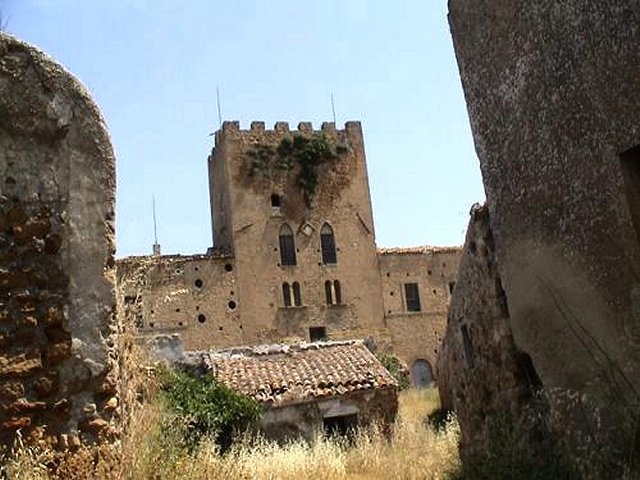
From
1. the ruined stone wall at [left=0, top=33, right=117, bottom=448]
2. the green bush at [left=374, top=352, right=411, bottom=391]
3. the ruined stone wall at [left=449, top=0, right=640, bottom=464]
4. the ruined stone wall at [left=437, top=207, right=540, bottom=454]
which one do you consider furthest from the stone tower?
the ruined stone wall at [left=0, top=33, right=117, bottom=448]

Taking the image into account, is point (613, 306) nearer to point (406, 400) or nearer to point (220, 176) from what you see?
point (406, 400)

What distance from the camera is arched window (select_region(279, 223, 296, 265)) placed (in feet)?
109

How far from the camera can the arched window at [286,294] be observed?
107ft

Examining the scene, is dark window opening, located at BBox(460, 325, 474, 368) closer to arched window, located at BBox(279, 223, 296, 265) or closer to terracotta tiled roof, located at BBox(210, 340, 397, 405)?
terracotta tiled roof, located at BBox(210, 340, 397, 405)

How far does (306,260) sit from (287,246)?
43.0 inches

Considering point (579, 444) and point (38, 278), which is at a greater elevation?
point (38, 278)

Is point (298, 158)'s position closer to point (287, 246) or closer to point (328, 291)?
point (287, 246)

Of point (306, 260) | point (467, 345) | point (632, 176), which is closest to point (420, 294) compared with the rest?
point (306, 260)

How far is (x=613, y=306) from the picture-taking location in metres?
4.53

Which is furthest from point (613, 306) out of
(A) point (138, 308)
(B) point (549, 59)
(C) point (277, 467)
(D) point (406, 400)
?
(D) point (406, 400)

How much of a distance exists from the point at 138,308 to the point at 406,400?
598 inches

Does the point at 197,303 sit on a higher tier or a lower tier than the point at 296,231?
lower

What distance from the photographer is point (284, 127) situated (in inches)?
1383

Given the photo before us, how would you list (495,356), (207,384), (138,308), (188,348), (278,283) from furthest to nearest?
(278,283) → (188,348) → (207,384) → (138,308) → (495,356)
